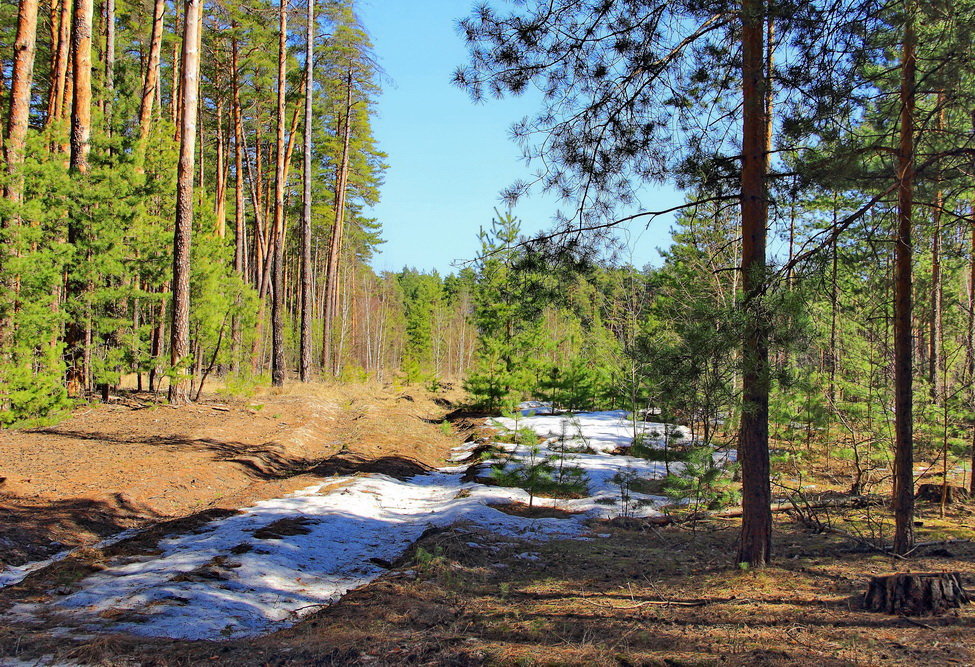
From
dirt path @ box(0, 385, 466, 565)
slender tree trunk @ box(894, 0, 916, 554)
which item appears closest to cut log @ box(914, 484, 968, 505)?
slender tree trunk @ box(894, 0, 916, 554)

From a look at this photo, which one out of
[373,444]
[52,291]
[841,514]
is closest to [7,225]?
[52,291]

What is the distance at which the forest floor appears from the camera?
A: 12.0 feet

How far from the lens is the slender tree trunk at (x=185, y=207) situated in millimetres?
12969

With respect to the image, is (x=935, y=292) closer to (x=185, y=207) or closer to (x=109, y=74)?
(x=185, y=207)

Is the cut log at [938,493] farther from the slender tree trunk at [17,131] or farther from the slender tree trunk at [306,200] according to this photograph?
the slender tree trunk at [306,200]

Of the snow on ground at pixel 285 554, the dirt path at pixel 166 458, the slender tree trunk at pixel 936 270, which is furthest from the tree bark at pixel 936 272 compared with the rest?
the dirt path at pixel 166 458

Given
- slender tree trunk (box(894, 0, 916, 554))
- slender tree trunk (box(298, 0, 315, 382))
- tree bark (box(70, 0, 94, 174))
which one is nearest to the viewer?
slender tree trunk (box(894, 0, 916, 554))

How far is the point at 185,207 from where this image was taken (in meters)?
13.1

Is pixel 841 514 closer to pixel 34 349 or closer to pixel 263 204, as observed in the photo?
pixel 34 349

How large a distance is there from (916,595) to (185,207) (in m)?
13.4

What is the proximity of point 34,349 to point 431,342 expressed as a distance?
4133 centimetres

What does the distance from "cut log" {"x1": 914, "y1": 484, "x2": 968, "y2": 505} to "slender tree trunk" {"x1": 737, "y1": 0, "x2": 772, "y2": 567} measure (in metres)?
5.77

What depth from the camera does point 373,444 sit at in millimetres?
13523

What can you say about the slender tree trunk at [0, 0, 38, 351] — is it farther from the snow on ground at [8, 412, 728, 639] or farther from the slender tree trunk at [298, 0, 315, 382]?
the slender tree trunk at [298, 0, 315, 382]
